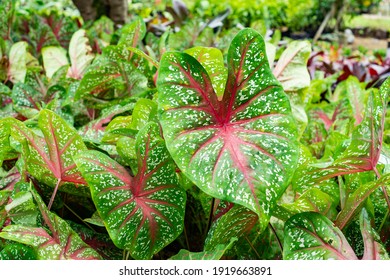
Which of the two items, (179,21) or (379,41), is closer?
(179,21)

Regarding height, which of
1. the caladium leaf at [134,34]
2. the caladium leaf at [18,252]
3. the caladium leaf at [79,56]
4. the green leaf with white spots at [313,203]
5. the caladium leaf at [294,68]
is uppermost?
the caladium leaf at [134,34]

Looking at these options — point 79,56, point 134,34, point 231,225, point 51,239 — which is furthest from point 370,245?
point 79,56

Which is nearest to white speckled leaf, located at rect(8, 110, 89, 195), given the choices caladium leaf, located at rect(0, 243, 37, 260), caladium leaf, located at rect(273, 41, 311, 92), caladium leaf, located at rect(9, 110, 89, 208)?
caladium leaf, located at rect(9, 110, 89, 208)

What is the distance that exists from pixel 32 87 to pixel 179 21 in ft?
4.68

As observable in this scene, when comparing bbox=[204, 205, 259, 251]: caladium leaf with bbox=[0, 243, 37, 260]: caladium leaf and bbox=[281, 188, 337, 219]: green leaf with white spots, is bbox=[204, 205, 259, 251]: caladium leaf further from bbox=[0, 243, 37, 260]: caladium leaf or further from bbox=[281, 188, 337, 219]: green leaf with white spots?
bbox=[0, 243, 37, 260]: caladium leaf

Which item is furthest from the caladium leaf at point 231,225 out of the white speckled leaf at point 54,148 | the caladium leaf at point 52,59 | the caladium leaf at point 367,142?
the caladium leaf at point 52,59

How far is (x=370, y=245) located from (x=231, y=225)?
18 cm

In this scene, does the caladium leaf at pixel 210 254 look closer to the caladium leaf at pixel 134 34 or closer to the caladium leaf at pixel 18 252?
the caladium leaf at pixel 18 252

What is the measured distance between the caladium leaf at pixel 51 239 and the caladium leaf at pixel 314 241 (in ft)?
0.85

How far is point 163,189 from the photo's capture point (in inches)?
27.0

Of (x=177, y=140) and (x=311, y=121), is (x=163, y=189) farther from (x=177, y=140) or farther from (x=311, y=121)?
(x=311, y=121)

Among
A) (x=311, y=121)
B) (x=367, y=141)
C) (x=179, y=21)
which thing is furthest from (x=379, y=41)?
(x=367, y=141)

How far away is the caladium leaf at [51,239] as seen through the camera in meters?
0.64

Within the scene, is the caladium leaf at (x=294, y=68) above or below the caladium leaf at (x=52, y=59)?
above
